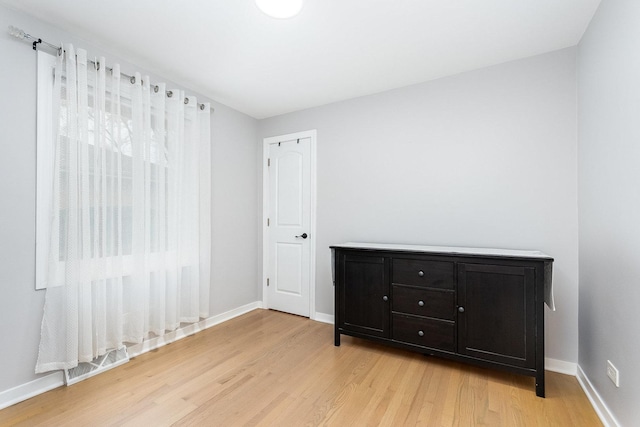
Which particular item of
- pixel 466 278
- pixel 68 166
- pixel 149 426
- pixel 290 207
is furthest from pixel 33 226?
pixel 466 278

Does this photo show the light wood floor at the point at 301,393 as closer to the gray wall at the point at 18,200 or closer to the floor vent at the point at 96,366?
the floor vent at the point at 96,366

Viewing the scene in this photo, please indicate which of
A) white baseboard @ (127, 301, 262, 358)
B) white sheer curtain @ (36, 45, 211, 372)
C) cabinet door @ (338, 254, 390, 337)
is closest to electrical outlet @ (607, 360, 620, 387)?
cabinet door @ (338, 254, 390, 337)

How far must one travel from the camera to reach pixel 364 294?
2.59 m

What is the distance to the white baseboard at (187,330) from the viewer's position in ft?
8.22

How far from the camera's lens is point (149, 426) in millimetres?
1621

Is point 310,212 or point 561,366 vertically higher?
point 310,212

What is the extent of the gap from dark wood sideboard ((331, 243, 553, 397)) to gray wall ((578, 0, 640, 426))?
305 mm

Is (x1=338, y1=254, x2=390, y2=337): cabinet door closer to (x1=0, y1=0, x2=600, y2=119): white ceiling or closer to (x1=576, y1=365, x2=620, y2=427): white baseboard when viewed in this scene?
(x1=576, y1=365, x2=620, y2=427): white baseboard

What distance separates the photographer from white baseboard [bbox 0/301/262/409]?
1810 millimetres

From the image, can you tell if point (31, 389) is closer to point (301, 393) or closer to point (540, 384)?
point (301, 393)

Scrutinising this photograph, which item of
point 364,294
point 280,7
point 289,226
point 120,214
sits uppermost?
point 280,7

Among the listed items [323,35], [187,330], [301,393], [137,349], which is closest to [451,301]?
[301,393]

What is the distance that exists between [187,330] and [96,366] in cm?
83

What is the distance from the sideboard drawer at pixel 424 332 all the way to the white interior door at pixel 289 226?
1340 millimetres
